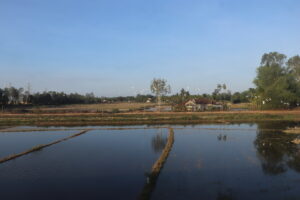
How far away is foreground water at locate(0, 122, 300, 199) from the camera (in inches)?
382

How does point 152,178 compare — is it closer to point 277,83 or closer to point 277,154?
point 277,154

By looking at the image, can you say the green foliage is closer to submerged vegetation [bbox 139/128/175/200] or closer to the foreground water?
the foreground water

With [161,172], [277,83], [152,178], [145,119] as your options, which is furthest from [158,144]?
[277,83]

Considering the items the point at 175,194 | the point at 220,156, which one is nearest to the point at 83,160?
the point at 175,194

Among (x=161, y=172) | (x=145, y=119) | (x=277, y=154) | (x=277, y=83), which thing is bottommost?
(x=161, y=172)

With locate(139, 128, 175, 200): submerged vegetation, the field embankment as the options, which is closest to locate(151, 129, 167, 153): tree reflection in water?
locate(139, 128, 175, 200): submerged vegetation

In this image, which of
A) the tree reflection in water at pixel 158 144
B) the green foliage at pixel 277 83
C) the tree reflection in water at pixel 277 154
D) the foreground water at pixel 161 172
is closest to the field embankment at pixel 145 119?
the green foliage at pixel 277 83

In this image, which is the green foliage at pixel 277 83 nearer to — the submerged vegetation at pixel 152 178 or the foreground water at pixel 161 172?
the foreground water at pixel 161 172

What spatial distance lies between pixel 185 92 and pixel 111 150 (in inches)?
3069

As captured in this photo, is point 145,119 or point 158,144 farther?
point 145,119

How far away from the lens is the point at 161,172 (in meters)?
12.1

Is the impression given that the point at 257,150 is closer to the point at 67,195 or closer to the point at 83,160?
the point at 83,160

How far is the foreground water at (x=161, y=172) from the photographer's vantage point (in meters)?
9.70

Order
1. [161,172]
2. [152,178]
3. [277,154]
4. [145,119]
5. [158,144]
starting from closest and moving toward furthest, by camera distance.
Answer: [152,178], [161,172], [277,154], [158,144], [145,119]
